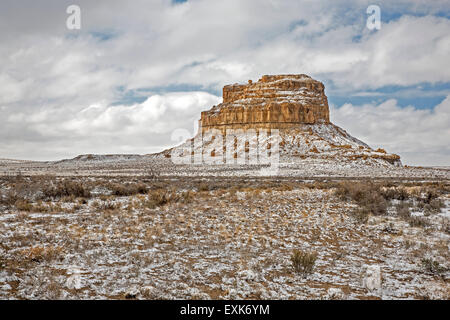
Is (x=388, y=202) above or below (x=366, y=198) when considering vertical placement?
below

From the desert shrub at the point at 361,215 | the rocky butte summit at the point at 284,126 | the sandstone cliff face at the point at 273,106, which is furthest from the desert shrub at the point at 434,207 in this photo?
the sandstone cliff face at the point at 273,106

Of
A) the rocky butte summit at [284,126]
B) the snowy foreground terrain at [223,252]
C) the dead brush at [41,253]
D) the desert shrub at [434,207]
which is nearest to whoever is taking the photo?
the snowy foreground terrain at [223,252]

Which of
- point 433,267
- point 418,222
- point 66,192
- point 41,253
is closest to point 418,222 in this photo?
point 418,222

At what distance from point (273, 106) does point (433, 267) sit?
10180cm

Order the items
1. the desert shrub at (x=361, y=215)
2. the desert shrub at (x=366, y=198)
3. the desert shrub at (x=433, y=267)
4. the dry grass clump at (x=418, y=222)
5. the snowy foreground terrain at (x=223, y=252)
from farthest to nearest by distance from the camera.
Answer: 1. the desert shrub at (x=366, y=198)
2. the desert shrub at (x=361, y=215)
3. the dry grass clump at (x=418, y=222)
4. the desert shrub at (x=433, y=267)
5. the snowy foreground terrain at (x=223, y=252)

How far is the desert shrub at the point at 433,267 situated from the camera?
5.88 meters

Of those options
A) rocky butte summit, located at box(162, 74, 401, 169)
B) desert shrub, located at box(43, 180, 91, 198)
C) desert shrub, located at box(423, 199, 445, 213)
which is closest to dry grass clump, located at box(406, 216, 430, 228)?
desert shrub, located at box(423, 199, 445, 213)

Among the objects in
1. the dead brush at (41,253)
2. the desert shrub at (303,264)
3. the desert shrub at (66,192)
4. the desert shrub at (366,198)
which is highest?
the desert shrub at (66,192)

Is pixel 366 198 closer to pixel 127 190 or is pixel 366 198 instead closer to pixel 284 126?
pixel 127 190

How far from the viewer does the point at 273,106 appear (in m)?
105

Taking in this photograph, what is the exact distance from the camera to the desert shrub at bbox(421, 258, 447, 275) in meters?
5.88

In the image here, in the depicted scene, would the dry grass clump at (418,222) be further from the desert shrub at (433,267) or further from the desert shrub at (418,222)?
the desert shrub at (433,267)

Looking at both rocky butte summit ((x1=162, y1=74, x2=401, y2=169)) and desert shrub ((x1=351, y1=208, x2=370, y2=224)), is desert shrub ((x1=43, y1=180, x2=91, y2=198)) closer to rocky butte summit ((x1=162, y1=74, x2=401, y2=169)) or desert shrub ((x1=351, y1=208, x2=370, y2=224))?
desert shrub ((x1=351, y1=208, x2=370, y2=224))

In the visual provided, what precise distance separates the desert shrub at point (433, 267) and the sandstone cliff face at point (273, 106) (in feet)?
323
